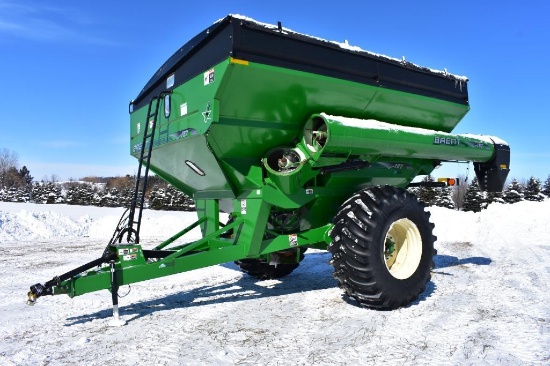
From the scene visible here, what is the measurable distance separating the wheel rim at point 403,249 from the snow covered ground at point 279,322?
42 cm

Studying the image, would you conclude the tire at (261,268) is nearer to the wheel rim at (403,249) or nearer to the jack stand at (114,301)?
the wheel rim at (403,249)

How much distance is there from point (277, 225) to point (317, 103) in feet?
5.32

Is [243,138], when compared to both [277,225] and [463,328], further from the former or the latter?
[463,328]

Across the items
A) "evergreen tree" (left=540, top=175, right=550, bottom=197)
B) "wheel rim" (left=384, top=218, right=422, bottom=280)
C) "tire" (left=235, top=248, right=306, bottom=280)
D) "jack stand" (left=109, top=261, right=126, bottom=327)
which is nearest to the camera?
"jack stand" (left=109, top=261, right=126, bottom=327)

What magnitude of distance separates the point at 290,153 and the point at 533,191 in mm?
46453

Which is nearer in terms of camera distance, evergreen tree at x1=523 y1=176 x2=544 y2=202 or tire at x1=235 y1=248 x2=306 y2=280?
tire at x1=235 y1=248 x2=306 y2=280

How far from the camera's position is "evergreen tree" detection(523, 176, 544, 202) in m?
43.0

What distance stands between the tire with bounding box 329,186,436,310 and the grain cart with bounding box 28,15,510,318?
0.04 feet

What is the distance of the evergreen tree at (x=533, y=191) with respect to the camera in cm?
4297

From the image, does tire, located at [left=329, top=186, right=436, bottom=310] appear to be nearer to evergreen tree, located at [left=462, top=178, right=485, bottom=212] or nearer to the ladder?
the ladder

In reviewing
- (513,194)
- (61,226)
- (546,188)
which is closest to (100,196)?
(61,226)

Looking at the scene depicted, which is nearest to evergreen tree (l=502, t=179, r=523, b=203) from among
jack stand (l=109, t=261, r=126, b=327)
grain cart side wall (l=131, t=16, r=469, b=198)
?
grain cart side wall (l=131, t=16, r=469, b=198)

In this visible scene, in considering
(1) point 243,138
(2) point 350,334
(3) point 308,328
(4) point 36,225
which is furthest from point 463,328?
(4) point 36,225

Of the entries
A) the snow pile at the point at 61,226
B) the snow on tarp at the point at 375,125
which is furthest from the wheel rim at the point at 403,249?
the snow pile at the point at 61,226
